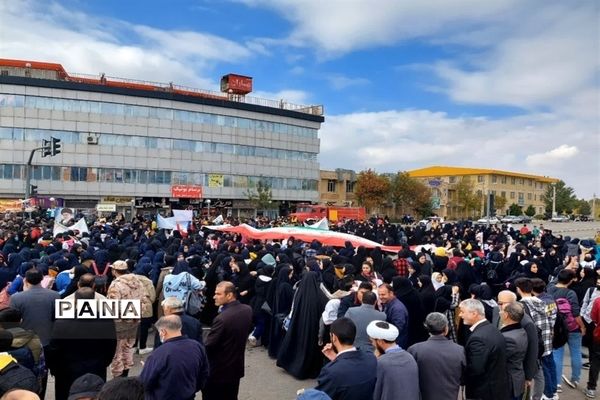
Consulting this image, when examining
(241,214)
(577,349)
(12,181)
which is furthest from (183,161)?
(577,349)

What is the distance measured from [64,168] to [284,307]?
45.3 m

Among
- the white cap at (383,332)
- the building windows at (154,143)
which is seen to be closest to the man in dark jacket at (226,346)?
the white cap at (383,332)

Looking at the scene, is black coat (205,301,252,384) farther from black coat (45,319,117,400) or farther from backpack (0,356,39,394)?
backpack (0,356,39,394)

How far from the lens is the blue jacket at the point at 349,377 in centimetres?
361

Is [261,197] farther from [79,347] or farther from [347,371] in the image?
[347,371]

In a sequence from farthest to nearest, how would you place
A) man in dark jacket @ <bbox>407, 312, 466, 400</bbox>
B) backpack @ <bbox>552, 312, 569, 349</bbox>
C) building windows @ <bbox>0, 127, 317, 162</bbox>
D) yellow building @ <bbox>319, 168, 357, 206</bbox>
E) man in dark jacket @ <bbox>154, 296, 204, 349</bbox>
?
yellow building @ <bbox>319, 168, 357, 206</bbox> → building windows @ <bbox>0, 127, 317, 162</bbox> → backpack @ <bbox>552, 312, 569, 349</bbox> → man in dark jacket @ <bbox>154, 296, 204, 349</bbox> → man in dark jacket @ <bbox>407, 312, 466, 400</bbox>

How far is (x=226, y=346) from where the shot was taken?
5.04m

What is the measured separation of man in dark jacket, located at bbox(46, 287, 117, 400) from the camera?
4566mm

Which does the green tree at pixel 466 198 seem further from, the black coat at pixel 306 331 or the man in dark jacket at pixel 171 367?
the man in dark jacket at pixel 171 367

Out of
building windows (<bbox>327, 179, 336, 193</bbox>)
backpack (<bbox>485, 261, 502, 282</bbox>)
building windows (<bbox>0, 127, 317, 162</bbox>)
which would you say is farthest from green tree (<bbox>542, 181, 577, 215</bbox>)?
backpack (<bbox>485, 261, 502, 282</bbox>)

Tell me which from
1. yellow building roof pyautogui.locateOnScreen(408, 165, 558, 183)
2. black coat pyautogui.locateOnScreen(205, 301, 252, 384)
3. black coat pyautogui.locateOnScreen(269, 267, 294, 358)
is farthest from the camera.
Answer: yellow building roof pyautogui.locateOnScreen(408, 165, 558, 183)

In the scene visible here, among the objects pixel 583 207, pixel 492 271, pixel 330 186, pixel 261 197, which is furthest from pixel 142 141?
pixel 583 207

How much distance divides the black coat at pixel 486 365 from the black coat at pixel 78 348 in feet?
11.7

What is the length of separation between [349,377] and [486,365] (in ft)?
5.36
